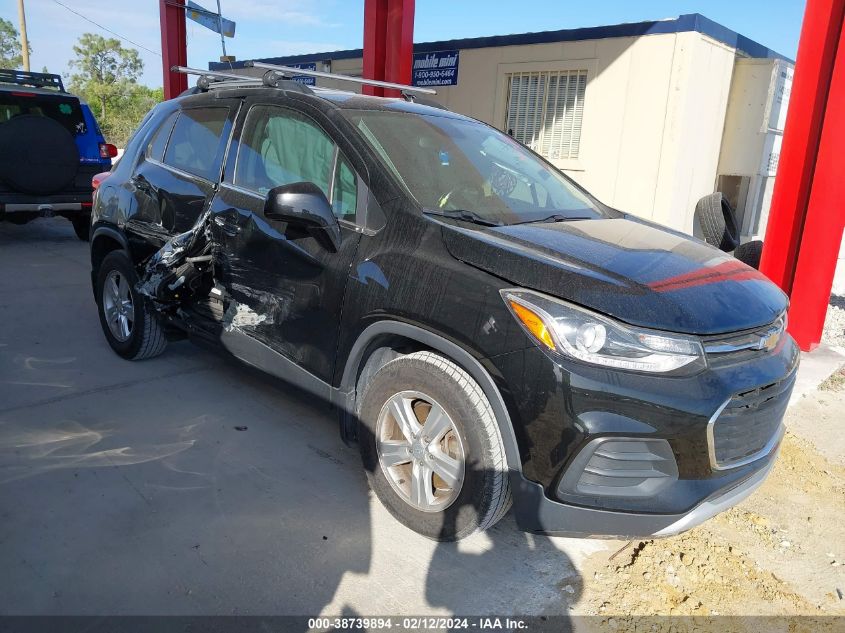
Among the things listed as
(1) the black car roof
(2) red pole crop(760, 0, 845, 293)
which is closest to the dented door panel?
(1) the black car roof

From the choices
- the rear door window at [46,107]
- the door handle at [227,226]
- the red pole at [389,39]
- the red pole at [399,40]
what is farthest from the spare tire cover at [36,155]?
the door handle at [227,226]

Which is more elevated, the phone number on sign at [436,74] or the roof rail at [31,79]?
the phone number on sign at [436,74]

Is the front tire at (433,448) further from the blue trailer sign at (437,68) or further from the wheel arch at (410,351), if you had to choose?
the blue trailer sign at (437,68)

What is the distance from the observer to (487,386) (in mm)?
2408

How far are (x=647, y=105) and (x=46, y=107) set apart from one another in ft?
27.4

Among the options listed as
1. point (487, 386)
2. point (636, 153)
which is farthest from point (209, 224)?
point (636, 153)

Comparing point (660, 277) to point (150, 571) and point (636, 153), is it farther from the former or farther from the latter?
point (636, 153)

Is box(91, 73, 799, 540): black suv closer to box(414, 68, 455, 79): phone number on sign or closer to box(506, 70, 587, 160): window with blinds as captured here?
box(506, 70, 587, 160): window with blinds

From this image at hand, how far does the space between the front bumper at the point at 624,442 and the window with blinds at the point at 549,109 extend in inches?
349

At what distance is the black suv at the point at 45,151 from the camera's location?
7.59m

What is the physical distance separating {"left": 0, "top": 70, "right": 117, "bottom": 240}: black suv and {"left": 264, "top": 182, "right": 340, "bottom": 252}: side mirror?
19.9 feet

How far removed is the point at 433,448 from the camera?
8.77 ft

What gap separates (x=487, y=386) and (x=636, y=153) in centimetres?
848

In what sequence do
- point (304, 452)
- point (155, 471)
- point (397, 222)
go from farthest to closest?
point (304, 452)
point (155, 471)
point (397, 222)
